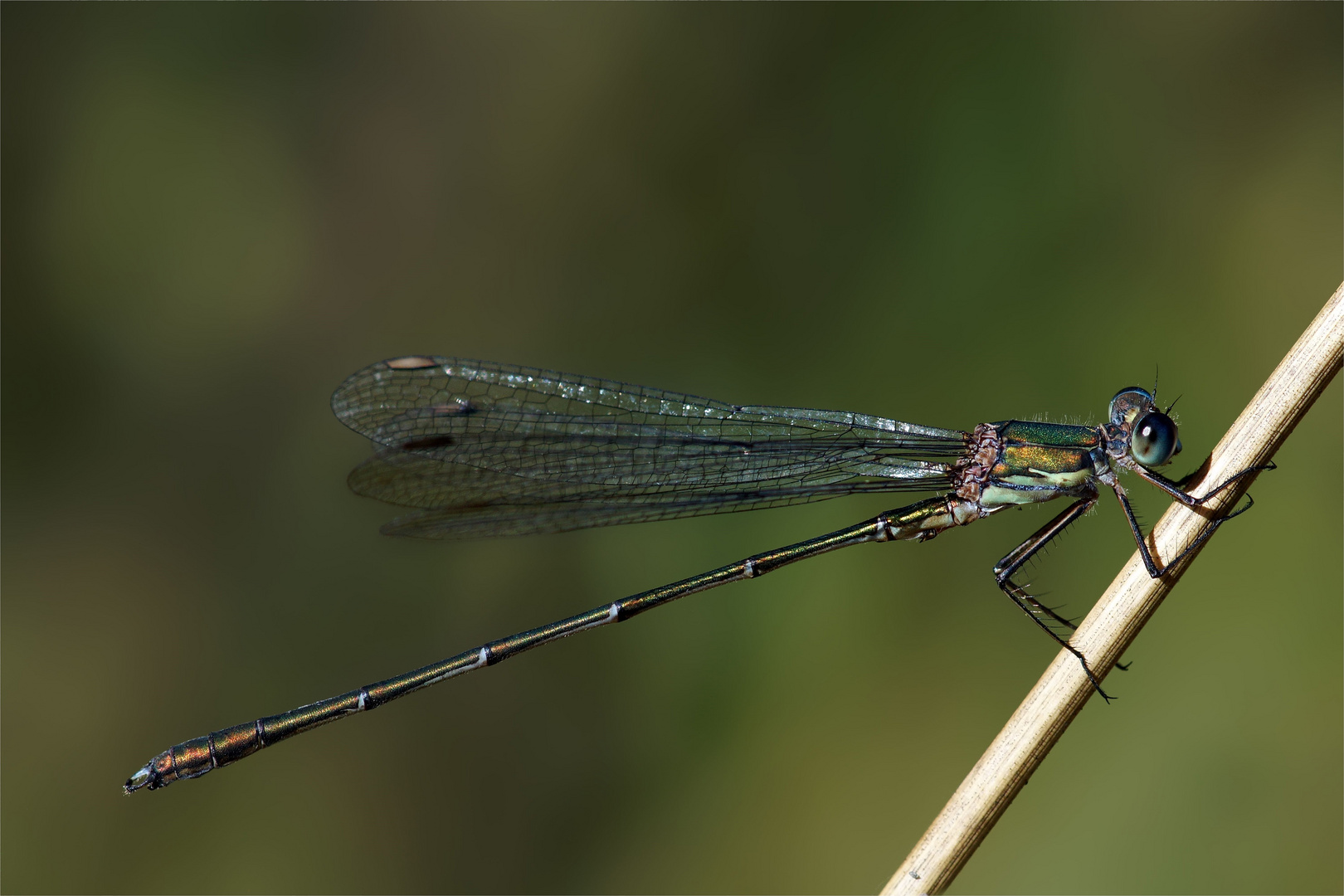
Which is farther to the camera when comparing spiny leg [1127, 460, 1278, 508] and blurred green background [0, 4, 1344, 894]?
blurred green background [0, 4, 1344, 894]

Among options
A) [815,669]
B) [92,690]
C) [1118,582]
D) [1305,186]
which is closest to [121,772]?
[92,690]

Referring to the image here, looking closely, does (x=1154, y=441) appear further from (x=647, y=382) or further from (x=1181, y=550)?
(x=647, y=382)

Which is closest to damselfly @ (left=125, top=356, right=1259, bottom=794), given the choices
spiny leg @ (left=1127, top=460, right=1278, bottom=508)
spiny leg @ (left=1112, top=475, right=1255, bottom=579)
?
spiny leg @ (left=1127, top=460, right=1278, bottom=508)

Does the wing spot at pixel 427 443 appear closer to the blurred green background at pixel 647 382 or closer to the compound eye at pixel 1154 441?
the blurred green background at pixel 647 382

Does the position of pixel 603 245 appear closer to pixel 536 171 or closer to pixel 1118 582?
pixel 536 171

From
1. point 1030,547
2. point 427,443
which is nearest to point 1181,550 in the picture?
point 1030,547

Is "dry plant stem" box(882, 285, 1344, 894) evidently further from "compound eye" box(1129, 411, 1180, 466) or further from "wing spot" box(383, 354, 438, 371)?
"wing spot" box(383, 354, 438, 371)

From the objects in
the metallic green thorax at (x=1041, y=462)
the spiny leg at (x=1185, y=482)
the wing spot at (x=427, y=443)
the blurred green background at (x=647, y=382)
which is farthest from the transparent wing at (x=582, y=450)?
the spiny leg at (x=1185, y=482)
